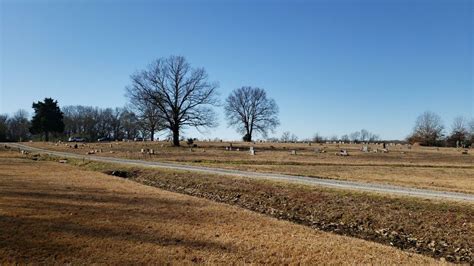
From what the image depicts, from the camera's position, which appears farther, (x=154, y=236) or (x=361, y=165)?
(x=361, y=165)

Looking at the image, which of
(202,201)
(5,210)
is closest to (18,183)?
(5,210)

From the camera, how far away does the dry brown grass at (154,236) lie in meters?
9.49

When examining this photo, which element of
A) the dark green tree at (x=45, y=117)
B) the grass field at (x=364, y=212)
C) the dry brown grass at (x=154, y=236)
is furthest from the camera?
the dark green tree at (x=45, y=117)

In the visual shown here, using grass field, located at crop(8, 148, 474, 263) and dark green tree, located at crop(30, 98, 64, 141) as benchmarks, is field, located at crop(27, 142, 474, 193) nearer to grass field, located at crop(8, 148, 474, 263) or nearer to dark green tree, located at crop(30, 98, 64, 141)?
grass field, located at crop(8, 148, 474, 263)

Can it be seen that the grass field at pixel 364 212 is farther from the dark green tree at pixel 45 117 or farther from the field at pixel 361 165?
the dark green tree at pixel 45 117

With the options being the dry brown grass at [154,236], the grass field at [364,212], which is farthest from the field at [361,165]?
the dry brown grass at [154,236]

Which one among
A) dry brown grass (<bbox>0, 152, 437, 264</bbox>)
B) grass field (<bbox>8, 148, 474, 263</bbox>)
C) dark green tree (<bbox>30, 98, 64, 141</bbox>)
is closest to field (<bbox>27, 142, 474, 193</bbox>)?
grass field (<bbox>8, 148, 474, 263</bbox>)

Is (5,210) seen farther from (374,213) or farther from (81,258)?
(374,213)

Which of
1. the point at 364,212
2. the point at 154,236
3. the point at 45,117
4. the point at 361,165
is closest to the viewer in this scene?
the point at 154,236

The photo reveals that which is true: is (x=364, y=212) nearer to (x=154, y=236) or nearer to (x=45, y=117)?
(x=154, y=236)

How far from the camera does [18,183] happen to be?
20344mm

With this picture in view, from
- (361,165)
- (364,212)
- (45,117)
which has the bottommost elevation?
(364,212)

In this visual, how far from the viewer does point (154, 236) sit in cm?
1121

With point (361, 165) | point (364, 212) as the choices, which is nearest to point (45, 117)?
point (361, 165)
